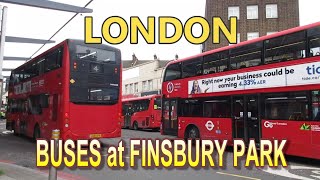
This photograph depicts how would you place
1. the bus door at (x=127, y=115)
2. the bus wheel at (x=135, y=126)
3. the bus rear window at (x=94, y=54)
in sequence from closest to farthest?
the bus rear window at (x=94, y=54) < the bus wheel at (x=135, y=126) < the bus door at (x=127, y=115)

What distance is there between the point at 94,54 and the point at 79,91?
161cm

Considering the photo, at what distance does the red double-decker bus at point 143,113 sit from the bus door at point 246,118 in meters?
14.4

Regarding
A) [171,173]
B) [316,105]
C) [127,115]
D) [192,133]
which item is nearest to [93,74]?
[192,133]

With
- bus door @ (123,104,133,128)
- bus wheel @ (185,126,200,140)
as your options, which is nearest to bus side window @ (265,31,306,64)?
bus wheel @ (185,126,200,140)

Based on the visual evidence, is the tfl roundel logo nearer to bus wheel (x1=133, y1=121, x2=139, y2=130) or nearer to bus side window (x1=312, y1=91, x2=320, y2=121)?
bus side window (x1=312, y1=91, x2=320, y2=121)

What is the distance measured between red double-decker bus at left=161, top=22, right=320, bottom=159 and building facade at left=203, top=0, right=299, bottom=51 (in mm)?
21337

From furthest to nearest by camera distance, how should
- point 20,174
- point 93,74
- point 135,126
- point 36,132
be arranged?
point 135,126 → point 36,132 → point 93,74 → point 20,174

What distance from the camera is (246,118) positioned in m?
13.2

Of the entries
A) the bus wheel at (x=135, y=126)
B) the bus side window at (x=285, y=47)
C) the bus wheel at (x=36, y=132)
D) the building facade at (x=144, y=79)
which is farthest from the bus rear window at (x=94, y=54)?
the building facade at (x=144, y=79)

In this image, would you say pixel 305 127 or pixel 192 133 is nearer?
pixel 305 127

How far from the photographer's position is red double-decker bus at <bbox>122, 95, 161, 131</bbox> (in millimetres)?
27830

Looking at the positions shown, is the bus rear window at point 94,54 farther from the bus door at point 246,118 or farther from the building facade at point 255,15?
the building facade at point 255,15

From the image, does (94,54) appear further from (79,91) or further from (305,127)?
(305,127)

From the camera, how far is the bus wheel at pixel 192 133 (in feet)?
51.9
